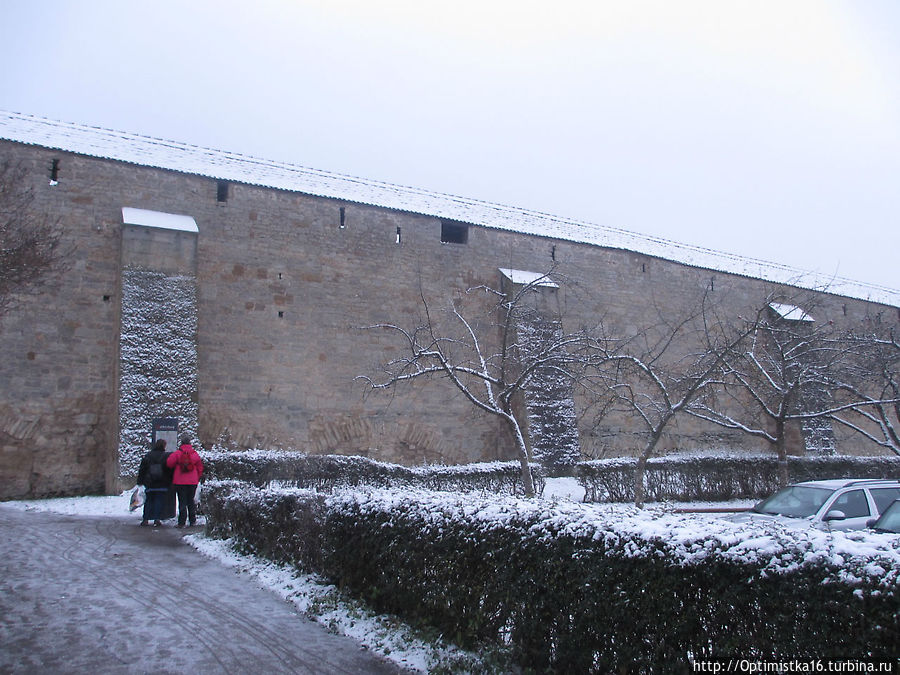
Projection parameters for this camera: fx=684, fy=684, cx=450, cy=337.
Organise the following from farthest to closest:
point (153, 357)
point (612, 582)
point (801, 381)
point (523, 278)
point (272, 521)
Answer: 1. point (523, 278)
2. point (801, 381)
3. point (153, 357)
4. point (272, 521)
5. point (612, 582)

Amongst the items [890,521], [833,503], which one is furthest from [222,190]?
[890,521]

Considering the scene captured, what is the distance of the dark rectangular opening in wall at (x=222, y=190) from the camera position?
1562 cm

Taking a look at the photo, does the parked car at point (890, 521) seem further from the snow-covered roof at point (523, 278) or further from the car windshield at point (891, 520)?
the snow-covered roof at point (523, 278)

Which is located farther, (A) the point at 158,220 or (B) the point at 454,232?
(B) the point at 454,232

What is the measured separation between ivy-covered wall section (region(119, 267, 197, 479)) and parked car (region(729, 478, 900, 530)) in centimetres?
964

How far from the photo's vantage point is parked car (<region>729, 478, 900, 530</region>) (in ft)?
25.6

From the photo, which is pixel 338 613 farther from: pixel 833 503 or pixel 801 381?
pixel 801 381

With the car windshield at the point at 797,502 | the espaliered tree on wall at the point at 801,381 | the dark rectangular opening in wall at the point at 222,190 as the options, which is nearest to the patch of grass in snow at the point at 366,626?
the car windshield at the point at 797,502

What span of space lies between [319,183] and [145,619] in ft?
46.5

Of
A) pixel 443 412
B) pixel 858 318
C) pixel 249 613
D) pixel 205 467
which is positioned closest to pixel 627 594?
pixel 249 613

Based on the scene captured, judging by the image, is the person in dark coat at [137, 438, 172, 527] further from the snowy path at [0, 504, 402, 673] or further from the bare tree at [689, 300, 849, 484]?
the bare tree at [689, 300, 849, 484]

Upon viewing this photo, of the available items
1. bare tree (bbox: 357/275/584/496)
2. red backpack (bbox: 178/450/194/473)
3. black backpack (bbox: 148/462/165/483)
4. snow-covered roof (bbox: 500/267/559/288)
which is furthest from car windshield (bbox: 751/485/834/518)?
snow-covered roof (bbox: 500/267/559/288)

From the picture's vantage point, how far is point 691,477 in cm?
1465

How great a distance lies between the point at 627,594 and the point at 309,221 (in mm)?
14199
